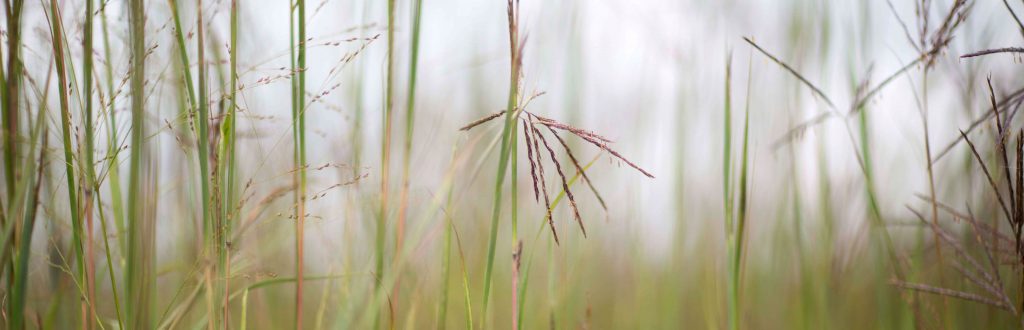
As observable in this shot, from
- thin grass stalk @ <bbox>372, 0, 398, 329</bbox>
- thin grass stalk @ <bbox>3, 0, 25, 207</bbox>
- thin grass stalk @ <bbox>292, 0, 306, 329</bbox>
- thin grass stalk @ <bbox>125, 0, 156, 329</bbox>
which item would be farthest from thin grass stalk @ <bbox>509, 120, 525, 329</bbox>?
thin grass stalk @ <bbox>3, 0, 25, 207</bbox>

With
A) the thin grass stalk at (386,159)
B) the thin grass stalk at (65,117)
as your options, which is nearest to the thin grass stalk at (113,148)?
the thin grass stalk at (65,117)

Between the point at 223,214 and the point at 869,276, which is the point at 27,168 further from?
the point at 869,276

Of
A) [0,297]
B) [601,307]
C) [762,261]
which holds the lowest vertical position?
[601,307]

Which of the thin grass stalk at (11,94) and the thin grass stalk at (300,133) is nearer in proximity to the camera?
the thin grass stalk at (11,94)

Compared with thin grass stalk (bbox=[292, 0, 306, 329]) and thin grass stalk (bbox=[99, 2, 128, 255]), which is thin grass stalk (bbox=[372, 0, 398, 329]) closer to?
thin grass stalk (bbox=[292, 0, 306, 329])

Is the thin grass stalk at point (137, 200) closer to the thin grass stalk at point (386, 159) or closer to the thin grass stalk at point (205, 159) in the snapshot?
the thin grass stalk at point (205, 159)

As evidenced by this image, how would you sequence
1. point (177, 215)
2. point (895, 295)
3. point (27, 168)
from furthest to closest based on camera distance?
point (895, 295) < point (177, 215) < point (27, 168)

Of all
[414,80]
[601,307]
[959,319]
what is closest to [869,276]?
[959,319]

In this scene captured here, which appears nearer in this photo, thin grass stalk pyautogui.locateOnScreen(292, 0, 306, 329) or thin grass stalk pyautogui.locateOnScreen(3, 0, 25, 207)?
thin grass stalk pyautogui.locateOnScreen(3, 0, 25, 207)
